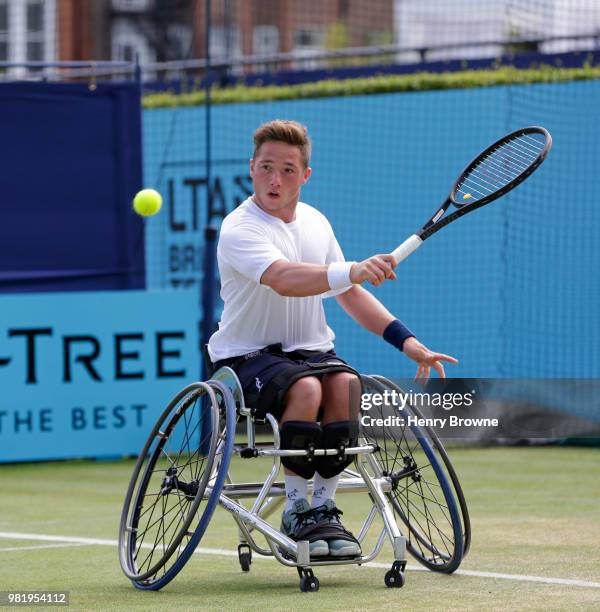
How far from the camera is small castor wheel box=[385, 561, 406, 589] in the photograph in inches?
180

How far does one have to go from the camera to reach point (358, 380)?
4.67m

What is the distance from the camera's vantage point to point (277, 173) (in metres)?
4.81

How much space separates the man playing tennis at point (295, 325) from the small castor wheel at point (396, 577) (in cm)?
14

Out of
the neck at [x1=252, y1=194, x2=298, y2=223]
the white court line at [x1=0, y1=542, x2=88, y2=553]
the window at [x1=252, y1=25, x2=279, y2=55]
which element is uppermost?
the window at [x1=252, y1=25, x2=279, y2=55]

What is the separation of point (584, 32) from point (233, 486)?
305 inches

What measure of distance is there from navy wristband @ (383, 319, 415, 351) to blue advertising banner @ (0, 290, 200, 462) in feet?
16.0

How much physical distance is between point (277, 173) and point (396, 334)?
676mm

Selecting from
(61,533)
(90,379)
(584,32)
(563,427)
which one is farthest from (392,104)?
(563,427)

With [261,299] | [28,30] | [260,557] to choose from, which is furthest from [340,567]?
[28,30]

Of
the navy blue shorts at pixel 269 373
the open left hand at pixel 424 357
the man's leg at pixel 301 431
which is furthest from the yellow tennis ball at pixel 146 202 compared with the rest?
the man's leg at pixel 301 431

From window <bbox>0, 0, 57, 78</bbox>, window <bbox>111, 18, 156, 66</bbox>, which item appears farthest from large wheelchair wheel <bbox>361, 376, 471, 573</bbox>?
window <bbox>111, 18, 156, 66</bbox>

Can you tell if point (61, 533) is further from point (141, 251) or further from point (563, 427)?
point (141, 251)

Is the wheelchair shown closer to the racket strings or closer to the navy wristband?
the navy wristband

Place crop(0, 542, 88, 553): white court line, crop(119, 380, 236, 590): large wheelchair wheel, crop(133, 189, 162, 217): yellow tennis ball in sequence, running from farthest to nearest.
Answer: crop(133, 189, 162, 217): yellow tennis ball < crop(0, 542, 88, 553): white court line < crop(119, 380, 236, 590): large wheelchair wheel
